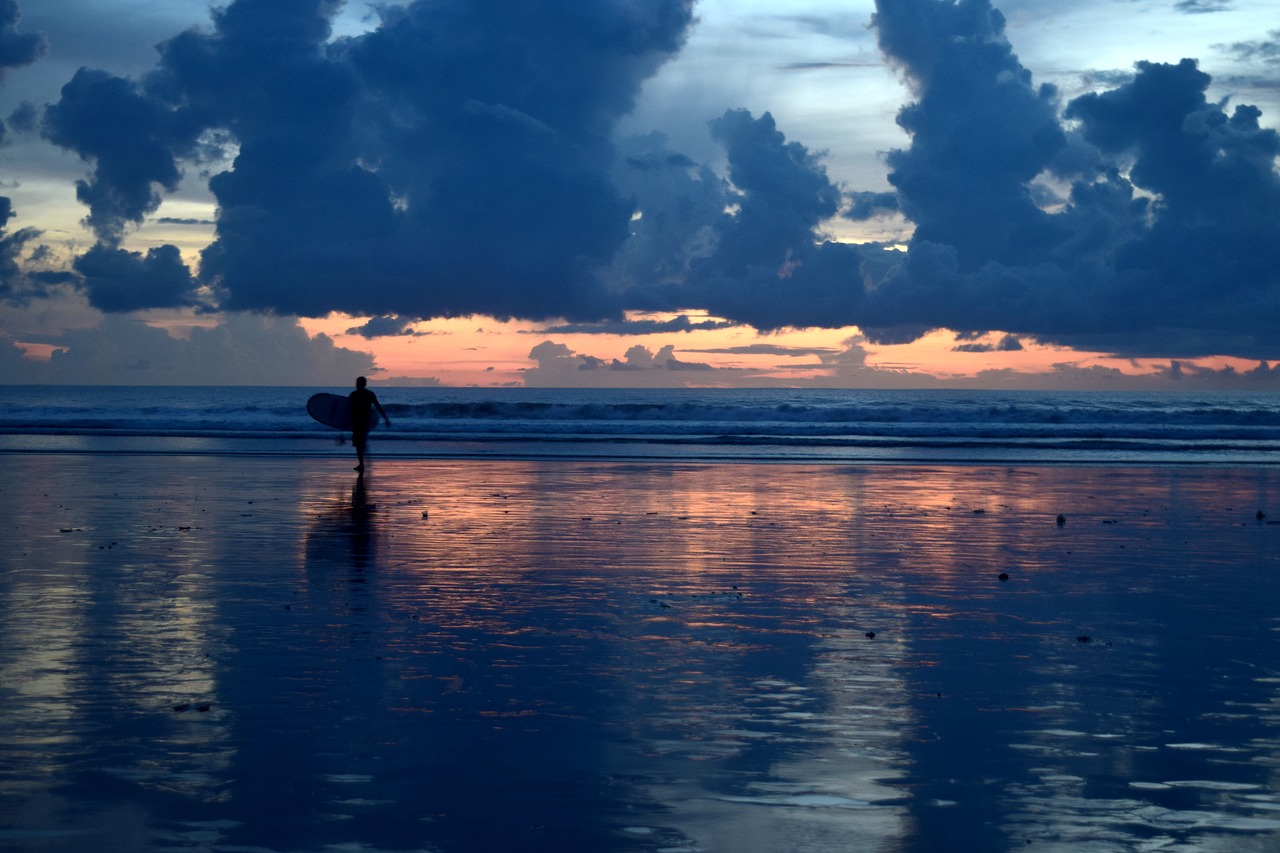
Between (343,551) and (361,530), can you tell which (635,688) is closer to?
(343,551)

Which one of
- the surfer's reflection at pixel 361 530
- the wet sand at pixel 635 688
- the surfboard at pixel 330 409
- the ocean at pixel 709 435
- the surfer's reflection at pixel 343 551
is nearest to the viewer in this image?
the wet sand at pixel 635 688

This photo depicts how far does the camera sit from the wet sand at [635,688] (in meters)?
5.17

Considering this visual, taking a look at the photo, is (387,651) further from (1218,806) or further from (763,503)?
(763,503)

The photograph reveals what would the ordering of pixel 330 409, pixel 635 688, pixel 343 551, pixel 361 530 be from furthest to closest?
pixel 330 409 → pixel 361 530 → pixel 343 551 → pixel 635 688

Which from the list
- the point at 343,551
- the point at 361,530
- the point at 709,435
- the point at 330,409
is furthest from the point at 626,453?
the point at 343,551

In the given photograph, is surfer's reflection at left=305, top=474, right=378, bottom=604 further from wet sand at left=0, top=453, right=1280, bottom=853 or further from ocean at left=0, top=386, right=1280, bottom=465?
ocean at left=0, top=386, right=1280, bottom=465

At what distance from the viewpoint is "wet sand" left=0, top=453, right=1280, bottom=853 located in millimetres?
5172

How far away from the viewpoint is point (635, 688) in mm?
7418

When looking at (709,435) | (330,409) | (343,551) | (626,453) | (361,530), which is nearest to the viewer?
(343,551)

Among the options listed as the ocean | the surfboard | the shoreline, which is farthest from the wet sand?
the surfboard

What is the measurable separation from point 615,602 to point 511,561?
2803 mm

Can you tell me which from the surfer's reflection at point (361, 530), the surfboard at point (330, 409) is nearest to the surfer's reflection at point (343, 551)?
the surfer's reflection at point (361, 530)

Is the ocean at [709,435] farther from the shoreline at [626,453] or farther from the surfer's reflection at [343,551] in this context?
the surfer's reflection at [343,551]

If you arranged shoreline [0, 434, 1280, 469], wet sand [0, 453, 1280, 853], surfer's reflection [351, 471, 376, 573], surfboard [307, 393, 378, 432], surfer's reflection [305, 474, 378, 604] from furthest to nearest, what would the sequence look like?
surfboard [307, 393, 378, 432], shoreline [0, 434, 1280, 469], surfer's reflection [351, 471, 376, 573], surfer's reflection [305, 474, 378, 604], wet sand [0, 453, 1280, 853]
